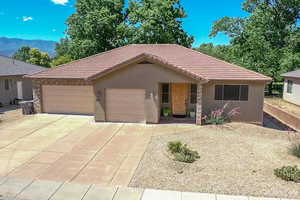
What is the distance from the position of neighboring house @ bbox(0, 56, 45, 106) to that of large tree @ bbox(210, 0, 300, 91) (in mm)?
24877

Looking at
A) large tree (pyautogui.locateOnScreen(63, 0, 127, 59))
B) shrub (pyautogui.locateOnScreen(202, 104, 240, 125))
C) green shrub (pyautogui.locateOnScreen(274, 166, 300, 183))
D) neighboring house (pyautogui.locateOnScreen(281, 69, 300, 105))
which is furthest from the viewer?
large tree (pyautogui.locateOnScreen(63, 0, 127, 59))

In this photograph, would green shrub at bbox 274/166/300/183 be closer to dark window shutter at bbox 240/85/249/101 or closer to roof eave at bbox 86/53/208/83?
roof eave at bbox 86/53/208/83

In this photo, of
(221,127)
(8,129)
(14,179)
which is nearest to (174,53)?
(221,127)

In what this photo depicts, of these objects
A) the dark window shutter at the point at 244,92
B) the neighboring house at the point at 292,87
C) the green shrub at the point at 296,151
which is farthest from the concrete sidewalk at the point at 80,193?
the neighboring house at the point at 292,87

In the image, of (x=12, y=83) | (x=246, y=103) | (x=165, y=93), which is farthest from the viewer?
(x=12, y=83)

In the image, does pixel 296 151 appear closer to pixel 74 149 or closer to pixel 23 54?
pixel 74 149

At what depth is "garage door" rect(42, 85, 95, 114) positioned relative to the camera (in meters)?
16.3

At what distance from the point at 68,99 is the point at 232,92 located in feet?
36.8

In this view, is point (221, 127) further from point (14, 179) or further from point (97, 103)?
point (14, 179)

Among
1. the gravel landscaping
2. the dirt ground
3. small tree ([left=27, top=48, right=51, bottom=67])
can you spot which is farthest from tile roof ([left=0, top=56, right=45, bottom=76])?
the dirt ground

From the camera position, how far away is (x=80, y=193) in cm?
621

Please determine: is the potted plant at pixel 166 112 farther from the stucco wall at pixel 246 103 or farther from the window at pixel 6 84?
the window at pixel 6 84

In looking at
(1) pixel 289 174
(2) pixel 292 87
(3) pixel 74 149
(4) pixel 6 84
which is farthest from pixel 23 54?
(1) pixel 289 174

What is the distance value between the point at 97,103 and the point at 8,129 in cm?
499
